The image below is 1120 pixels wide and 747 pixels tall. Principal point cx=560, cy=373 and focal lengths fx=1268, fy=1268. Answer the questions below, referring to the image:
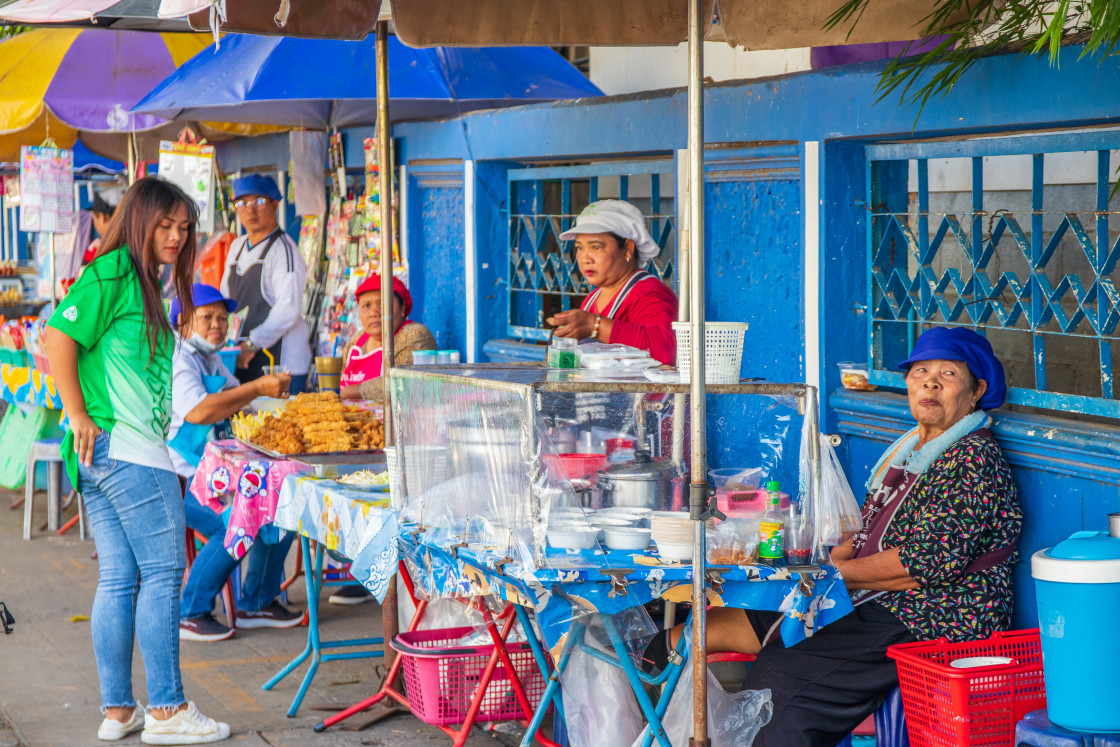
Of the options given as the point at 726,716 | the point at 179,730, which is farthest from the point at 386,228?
the point at 726,716

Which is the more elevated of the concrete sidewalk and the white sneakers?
the white sneakers

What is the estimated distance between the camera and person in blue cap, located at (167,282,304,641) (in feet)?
18.0

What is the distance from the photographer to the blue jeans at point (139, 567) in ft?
14.1

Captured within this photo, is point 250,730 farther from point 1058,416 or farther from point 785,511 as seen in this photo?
point 1058,416

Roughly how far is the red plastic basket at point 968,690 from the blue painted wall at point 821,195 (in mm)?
385

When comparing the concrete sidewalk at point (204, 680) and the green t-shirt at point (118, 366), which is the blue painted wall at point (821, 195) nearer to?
the concrete sidewalk at point (204, 680)

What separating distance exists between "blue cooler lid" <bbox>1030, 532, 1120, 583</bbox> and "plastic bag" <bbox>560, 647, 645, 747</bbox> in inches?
Answer: 47.0

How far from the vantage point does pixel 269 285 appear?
7.76 m

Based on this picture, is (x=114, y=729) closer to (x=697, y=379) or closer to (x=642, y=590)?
(x=642, y=590)

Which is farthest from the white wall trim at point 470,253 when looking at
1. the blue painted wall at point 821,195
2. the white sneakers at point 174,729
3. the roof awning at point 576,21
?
the white sneakers at point 174,729

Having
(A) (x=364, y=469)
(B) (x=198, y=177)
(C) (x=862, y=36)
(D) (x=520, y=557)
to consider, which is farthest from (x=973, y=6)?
(B) (x=198, y=177)

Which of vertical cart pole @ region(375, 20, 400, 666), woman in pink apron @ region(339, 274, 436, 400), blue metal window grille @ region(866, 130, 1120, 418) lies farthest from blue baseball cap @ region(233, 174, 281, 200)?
blue metal window grille @ region(866, 130, 1120, 418)

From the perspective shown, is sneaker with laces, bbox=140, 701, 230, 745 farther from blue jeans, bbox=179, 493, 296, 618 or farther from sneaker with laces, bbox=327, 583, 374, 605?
sneaker with laces, bbox=327, 583, 374, 605

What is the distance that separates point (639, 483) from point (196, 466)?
2.87 metres
